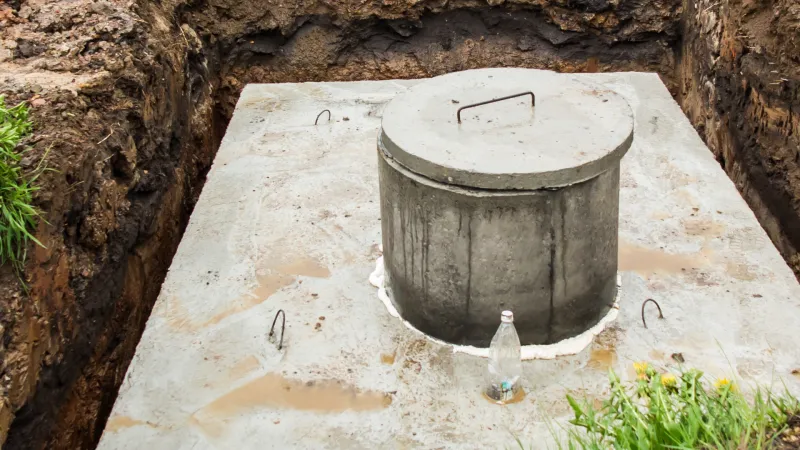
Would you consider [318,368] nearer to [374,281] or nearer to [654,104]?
[374,281]

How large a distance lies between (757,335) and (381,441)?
1.82m

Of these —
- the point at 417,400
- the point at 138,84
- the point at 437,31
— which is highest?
the point at 138,84

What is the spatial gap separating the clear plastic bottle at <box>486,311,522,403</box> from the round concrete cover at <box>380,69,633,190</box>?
636mm

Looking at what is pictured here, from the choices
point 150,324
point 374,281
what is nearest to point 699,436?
point 374,281

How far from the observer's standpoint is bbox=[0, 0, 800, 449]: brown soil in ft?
11.5

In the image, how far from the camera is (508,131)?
364cm

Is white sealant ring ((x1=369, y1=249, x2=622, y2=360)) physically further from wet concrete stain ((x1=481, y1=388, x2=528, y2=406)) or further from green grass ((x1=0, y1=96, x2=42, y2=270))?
green grass ((x1=0, y1=96, x2=42, y2=270))

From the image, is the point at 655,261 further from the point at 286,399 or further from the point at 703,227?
the point at 286,399

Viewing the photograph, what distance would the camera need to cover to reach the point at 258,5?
261 inches

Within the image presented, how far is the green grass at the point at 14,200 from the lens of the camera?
3176 mm

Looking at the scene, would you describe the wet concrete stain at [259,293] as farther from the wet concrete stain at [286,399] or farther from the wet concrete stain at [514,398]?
the wet concrete stain at [514,398]

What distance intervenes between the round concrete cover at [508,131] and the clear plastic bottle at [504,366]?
0.64m

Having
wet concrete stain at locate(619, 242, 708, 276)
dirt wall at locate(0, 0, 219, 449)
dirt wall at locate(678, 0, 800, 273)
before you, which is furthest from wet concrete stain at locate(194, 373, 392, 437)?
dirt wall at locate(678, 0, 800, 273)

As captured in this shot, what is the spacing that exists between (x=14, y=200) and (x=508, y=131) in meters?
2.12
